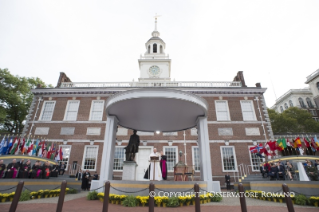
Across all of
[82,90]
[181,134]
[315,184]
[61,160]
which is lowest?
[315,184]

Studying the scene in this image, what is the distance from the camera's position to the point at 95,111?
21.5 m

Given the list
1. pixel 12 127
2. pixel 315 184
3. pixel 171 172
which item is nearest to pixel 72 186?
pixel 171 172

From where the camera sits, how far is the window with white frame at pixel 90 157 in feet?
61.2

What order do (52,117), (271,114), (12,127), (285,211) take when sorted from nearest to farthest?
(285,211) < (52,117) < (12,127) < (271,114)

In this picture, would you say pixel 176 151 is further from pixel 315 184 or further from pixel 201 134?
pixel 315 184

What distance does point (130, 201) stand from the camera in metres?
7.27

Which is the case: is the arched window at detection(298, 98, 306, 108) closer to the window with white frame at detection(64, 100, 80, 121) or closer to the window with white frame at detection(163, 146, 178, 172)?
the window with white frame at detection(163, 146, 178, 172)

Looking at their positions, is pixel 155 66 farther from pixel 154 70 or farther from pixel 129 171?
pixel 129 171

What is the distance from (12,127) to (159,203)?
120 feet

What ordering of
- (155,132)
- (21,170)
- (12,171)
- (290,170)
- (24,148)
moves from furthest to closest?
(155,132) < (24,148) < (290,170) < (21,170) < (12,171)

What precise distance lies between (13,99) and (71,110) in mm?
14015

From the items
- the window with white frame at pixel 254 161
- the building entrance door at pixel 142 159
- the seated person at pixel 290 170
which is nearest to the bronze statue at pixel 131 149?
the building entrance door at pixel 142 159

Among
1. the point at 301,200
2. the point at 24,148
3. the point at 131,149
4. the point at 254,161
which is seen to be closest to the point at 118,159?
the point at 24,148

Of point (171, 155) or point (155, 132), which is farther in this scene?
point (171, 155)
